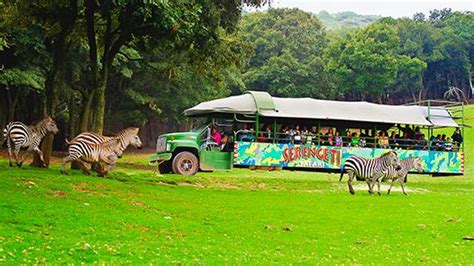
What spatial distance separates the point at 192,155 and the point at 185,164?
0.46 metres

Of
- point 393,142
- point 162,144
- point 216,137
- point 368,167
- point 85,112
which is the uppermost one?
point 85,112

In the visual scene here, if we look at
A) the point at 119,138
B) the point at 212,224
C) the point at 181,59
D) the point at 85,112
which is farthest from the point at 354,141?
the point at 212,224

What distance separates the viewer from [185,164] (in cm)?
2491

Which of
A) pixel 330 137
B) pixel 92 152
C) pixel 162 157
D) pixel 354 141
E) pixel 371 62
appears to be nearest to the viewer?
pixel 92 152

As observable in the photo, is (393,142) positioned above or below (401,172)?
above

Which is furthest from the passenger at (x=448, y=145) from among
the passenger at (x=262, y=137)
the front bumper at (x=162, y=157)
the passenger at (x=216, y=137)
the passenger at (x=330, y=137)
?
the front bumper at (x=162, y=157)

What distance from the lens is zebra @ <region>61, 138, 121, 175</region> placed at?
1928 centimetres

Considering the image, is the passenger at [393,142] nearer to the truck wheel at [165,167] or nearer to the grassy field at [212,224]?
the grassy field at [212,224]

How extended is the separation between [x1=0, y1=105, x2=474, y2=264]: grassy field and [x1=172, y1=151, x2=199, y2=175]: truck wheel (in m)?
3.78

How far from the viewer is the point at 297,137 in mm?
25734

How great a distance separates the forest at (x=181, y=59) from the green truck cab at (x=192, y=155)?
2840 mm

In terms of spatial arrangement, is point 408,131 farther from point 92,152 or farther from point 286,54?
point 286,54

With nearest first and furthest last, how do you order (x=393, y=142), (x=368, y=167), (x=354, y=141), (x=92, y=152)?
(x=92, y=152) < (x=368, y=167) < (x=354, y=141) < (x=393, y=142)

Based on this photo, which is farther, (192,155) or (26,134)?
(192,155)
